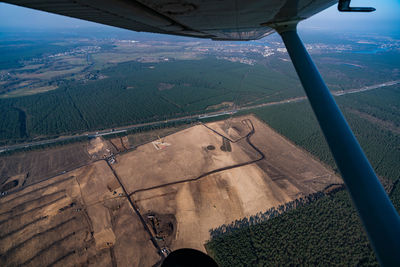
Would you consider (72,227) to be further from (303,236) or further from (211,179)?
(303,236)

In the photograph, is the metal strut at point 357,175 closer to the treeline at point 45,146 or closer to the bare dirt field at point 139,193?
the bare dirt field at point 139,193

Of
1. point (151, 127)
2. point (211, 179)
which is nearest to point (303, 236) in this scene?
point (211, 179)

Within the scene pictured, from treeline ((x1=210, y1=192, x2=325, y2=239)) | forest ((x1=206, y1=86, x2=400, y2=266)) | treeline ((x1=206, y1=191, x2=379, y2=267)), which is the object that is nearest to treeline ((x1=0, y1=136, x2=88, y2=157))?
treeline ((x1=210, y1=192, x2=325, y2=239))

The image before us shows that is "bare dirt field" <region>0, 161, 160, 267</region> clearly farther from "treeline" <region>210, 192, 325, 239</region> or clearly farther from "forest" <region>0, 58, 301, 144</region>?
"forest" <region>0, 58, 301, 144</region>

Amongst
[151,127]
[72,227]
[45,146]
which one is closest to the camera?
[72,227]

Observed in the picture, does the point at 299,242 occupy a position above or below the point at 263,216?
below

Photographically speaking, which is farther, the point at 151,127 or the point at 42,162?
the point at 151,127

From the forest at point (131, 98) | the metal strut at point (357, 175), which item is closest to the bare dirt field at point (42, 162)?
the forest at point (131, 98)
